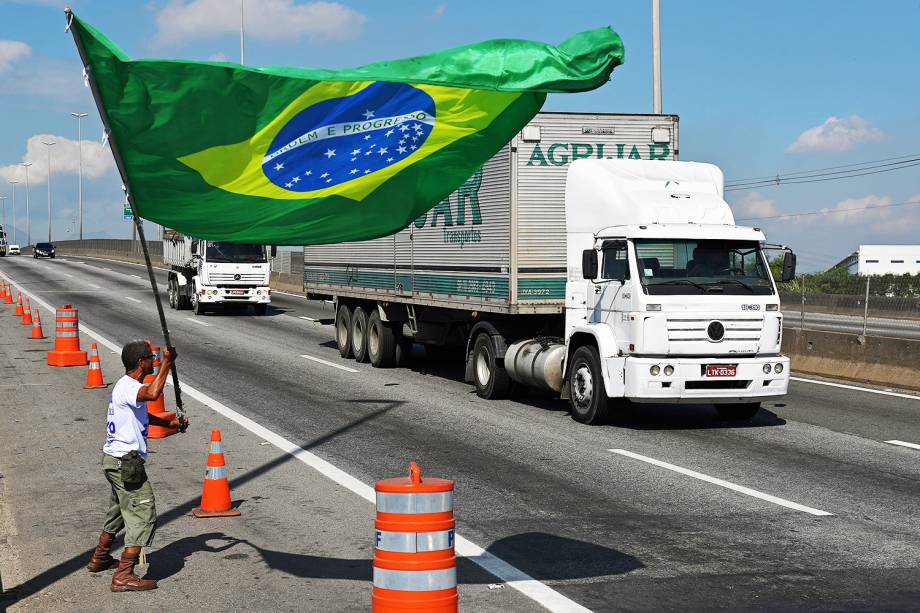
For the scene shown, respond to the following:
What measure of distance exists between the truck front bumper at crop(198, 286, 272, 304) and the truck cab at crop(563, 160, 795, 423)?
2220 cm

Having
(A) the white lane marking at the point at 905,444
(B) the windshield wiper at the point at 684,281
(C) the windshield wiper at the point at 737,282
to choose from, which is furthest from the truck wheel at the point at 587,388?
(A) the white lane marking at the point at 905,444

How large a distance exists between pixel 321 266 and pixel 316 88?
18402 mm

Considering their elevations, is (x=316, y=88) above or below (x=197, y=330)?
above

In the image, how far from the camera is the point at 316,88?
23.8ft

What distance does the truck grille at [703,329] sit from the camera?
14227mm

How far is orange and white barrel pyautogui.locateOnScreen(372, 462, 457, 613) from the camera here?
6.11 meters

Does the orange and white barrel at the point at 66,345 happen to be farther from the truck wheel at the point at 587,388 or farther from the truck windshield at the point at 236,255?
the truck windshield at the point at 236,255

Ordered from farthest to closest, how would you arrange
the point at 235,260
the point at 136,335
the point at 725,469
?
the point at 235,260 → the point at 136,335 → the point at 725,469

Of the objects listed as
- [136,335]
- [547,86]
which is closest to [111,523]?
[547,86]

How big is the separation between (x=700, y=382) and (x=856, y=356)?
24.4ft

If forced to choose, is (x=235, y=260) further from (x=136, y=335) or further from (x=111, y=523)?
(x=111, y=523)

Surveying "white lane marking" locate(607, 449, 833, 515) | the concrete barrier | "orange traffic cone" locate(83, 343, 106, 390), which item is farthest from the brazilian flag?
the concrete barrier

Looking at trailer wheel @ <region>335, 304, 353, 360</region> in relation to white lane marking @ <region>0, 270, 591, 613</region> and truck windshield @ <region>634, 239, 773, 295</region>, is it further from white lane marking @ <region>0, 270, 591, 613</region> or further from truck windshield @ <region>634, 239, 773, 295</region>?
truck windshield @ <region>634, 239, 773, 295</region>

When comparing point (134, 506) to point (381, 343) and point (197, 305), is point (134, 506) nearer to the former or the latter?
point (381, 343)
